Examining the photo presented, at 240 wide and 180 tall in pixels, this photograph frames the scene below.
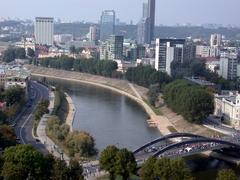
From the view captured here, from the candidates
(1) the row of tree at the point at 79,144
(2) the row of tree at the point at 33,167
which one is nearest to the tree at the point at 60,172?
(2) the row of tree at the point at 33,167

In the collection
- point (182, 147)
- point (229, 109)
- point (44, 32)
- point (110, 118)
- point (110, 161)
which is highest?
point (44, 32)

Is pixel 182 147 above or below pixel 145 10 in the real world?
below

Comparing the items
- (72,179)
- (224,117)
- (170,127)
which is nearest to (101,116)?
(170,127)

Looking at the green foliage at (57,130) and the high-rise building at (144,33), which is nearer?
the green foliage at (57,130)

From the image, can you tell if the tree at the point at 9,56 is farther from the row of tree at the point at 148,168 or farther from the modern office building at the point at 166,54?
the row of tree at the point at 148,168

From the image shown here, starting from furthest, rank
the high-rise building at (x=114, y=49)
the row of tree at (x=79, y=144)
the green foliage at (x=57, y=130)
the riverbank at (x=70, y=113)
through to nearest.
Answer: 1. the high-rise building at (x=114, y=49)
2. the riverbank at (x=70, y=113)
3. the green foliage at (x=57, y=130)
4. the row of tree at (x=79, y=144)

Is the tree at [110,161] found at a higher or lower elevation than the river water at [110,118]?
higher

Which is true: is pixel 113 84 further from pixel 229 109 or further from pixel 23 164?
pixel 23 164

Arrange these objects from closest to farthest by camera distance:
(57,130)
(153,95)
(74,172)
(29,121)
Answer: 1. (74,172)
2. (57,130)
3. (29,121)
4. (153,95)

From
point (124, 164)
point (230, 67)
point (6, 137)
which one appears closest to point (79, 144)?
point (6, 137)
